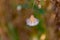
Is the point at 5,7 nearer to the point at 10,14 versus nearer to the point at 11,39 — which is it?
the point at 10,14

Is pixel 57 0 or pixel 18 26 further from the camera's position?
pixel 57 0

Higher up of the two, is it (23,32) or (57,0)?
(57,0)

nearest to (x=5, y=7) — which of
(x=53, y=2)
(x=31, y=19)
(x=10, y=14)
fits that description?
(x=10, y=14)

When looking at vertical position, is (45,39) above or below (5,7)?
below

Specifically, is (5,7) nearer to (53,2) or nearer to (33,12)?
(33,12)

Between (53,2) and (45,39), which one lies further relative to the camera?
(53,2)

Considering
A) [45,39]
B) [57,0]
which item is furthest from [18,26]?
[57,0]
